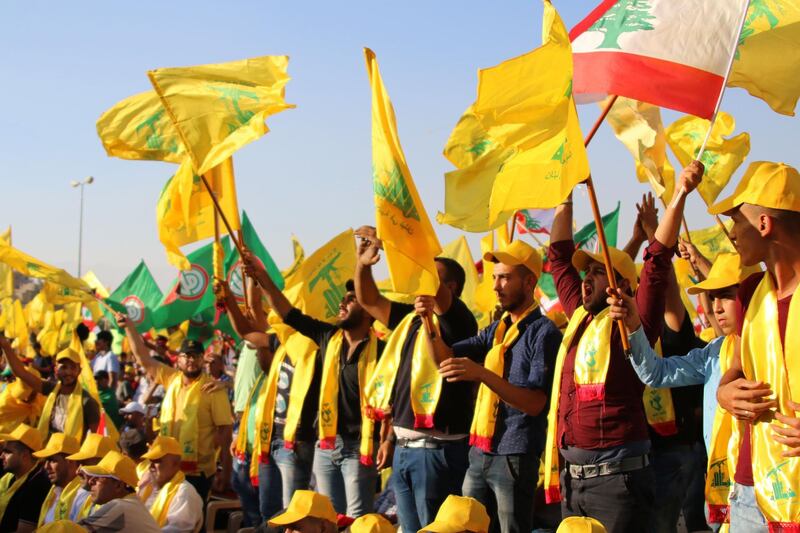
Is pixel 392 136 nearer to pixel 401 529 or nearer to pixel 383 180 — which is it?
pixel 383 180

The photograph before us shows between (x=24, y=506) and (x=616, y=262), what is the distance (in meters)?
5.19

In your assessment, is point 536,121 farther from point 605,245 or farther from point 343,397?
point 343,397

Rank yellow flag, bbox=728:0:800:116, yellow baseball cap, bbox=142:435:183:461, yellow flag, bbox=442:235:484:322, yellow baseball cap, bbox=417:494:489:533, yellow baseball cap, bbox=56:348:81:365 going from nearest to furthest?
yellow flag, bbox=728:0:800:116, yellow baseball cap, bbox=417:494:489:533, yellow baseball cap, bbox=142:435:183:461, yellow baseball cap, bbox=56:348:81:365, yellow flag, bbox=442:235:484:322

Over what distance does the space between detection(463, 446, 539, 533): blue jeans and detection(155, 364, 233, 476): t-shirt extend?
12.0 ft

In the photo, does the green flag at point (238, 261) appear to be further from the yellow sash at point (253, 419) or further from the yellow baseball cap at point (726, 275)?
the yellow baseball cap at point (726, 275)

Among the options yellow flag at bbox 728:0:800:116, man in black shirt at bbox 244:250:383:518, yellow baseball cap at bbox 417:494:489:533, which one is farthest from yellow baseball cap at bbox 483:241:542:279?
man in black shirt at bbox 244:250:383:518

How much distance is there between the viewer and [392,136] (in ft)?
18.0

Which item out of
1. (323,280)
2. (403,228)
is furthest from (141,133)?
(403,228)

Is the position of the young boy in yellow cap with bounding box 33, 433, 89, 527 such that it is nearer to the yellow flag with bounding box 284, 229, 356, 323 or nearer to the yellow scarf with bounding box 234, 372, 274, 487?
the yellow scarf with bounding box 234, 372, 274, 487

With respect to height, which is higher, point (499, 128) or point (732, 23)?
point (732, 23)

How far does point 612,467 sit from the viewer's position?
191 inches

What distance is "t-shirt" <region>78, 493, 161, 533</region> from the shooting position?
6.08 meters

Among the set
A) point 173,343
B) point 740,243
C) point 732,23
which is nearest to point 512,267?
point 732,23

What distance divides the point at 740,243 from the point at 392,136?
91.1 inches
